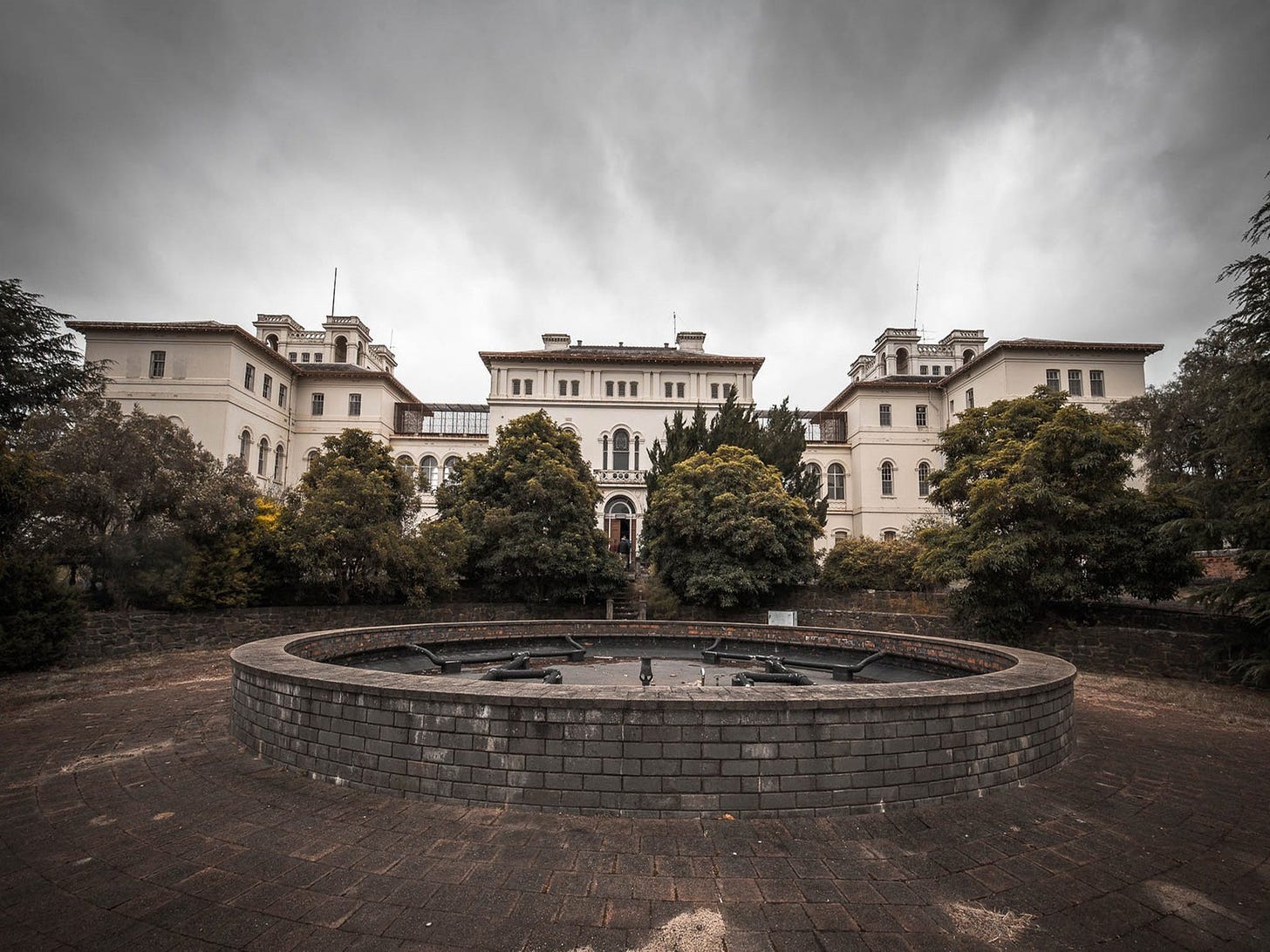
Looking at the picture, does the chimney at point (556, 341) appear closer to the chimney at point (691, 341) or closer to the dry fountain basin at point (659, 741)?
the chimney at point (691, 341)

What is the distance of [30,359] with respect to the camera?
1299 centimetres

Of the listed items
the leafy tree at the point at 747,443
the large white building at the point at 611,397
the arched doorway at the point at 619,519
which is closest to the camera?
the leafy tree at the point at 747,443

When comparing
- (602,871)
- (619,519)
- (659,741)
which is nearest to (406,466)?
(659,741)

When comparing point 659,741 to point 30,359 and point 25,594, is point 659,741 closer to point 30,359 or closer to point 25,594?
point 25,594

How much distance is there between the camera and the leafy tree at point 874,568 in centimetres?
2283

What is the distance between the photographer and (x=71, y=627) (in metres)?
11.0

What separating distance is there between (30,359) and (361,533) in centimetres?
760

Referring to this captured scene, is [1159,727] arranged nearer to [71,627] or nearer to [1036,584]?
[1036,584]

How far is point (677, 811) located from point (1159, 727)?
6.50m

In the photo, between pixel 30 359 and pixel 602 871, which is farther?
pixel 30 359

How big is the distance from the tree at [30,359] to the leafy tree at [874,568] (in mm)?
23350

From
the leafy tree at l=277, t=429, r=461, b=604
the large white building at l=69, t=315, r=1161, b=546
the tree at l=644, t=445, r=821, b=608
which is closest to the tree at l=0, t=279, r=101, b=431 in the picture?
the leafy tree at l=277, t=429, r=461, b=604

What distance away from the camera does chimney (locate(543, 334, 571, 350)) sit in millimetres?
39188

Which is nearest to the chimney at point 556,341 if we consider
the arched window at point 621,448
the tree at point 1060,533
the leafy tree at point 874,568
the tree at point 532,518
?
the arched window at point 621,448
